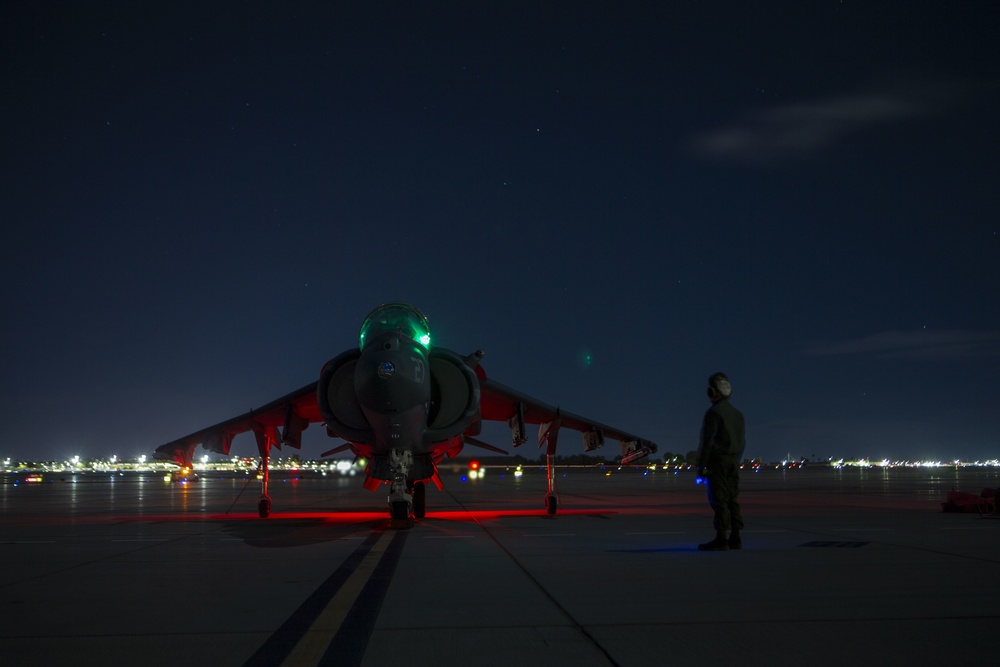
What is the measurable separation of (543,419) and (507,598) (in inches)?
519

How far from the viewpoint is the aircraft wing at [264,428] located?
17078 mm

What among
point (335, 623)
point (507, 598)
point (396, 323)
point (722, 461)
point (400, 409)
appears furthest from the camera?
point (396, 323)

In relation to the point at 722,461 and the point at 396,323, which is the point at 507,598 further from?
the point at 396,323

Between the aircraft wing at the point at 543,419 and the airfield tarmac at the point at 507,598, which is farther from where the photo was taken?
the aircraft wing at the point at 543,419

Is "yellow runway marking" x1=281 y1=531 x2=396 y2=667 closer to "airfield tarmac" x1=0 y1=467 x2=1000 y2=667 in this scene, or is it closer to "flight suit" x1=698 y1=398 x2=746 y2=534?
"airfield tarmac" x1=0 y1=467 x2=1000 y2=667

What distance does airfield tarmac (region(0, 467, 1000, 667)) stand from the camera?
14.5 ft

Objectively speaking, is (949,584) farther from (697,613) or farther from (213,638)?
(213,638)

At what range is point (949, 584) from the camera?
6.48 meters

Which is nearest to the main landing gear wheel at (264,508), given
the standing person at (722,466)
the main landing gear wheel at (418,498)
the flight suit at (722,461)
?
the main landing gear wheel at (418,498)

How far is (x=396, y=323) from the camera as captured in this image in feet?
43.8

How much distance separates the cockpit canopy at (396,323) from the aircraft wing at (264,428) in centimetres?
327

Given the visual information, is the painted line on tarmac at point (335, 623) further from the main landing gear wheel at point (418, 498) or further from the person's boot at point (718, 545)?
the main landing gear wheel at point (418, 498)

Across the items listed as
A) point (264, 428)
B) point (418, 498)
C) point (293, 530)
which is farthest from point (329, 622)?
point (264, 428)

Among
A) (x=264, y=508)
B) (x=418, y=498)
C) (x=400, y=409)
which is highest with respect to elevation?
(x=400, y=409)
